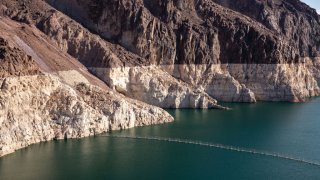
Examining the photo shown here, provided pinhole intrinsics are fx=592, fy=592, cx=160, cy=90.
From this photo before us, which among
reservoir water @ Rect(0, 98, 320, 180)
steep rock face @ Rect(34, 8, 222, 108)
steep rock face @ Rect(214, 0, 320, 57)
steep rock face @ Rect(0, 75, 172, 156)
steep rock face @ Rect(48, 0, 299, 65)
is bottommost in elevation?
reservoir water @ Rect(0, 98, 320, 180)

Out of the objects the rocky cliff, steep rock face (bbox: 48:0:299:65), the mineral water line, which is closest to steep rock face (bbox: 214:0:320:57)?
steep rock face (bbox: 48:0:299:65)

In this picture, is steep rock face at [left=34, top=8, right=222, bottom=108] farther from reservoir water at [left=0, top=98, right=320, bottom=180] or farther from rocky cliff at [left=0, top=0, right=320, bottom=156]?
reservoir water at [left=0, top=98, right=320, bottom=180]

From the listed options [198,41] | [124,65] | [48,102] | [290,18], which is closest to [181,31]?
[198,41]

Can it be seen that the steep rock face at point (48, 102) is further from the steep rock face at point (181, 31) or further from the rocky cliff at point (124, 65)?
the steep rock face at point (181, 31)

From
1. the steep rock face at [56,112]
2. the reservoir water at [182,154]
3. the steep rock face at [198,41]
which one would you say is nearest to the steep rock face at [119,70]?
the steep rock face at [198,41]

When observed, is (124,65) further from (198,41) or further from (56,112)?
(56,112)

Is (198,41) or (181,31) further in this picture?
(198,41)

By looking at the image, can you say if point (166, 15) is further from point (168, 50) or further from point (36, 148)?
point (36, 148)
